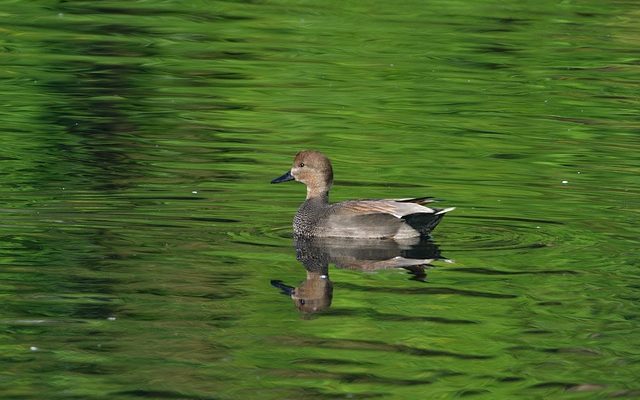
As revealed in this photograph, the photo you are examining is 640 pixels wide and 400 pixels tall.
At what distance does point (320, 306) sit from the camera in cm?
1003

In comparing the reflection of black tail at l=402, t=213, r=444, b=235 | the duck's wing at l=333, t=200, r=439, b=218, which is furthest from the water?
the duck's wing at l=333, t=200, r=439, b=218

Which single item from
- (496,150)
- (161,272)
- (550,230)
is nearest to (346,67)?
(496,150)

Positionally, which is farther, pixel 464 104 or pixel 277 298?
pixel 464 104

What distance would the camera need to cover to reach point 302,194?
1442cm

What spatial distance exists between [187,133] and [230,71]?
166 inches

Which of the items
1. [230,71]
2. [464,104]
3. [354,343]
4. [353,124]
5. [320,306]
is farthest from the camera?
[230,71]

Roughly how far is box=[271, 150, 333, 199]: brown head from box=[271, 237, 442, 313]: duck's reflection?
76 centimetres

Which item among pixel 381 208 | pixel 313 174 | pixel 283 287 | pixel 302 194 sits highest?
pixel 313 174

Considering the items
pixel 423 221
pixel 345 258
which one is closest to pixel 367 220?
pixel 423 221

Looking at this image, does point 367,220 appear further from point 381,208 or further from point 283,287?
point 283,287

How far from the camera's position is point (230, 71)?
21000 millimetres

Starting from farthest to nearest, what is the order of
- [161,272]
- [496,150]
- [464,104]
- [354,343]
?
[464,104], [496,150], [161,272], [354,343]

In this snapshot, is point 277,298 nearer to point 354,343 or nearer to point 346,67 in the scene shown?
point 354,343

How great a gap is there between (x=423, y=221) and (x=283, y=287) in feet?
6.42
